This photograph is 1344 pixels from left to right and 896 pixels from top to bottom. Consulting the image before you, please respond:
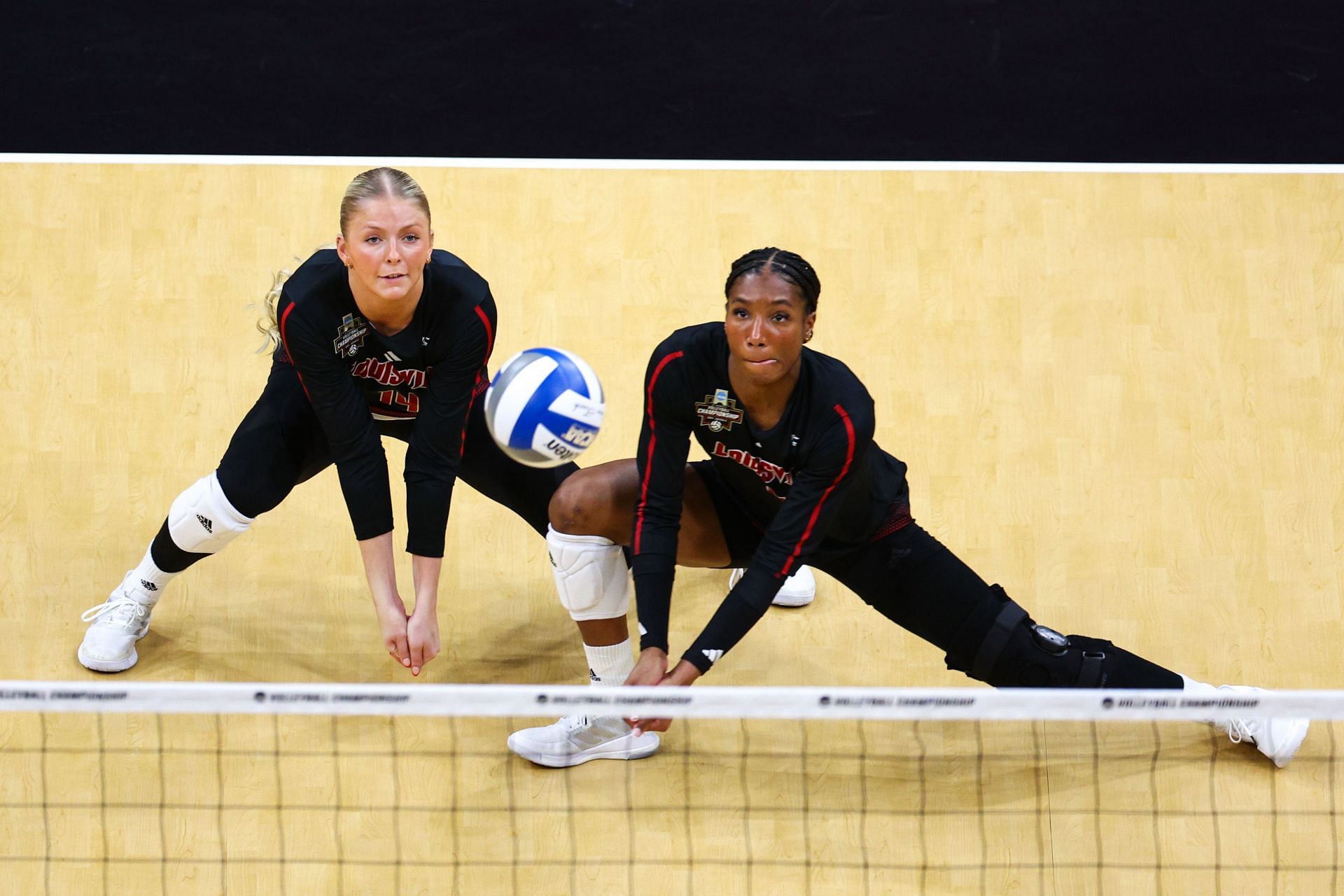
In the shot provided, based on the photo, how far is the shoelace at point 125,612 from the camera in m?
5.21

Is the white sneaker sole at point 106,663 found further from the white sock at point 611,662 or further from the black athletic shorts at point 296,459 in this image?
the white sock at point 611,662

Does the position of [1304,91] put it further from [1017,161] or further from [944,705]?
[944,705]

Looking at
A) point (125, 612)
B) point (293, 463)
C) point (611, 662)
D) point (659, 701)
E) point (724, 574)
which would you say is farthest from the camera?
point (724, 574)

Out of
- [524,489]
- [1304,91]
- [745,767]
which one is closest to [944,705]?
[745,767]

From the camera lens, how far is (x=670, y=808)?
4.78m

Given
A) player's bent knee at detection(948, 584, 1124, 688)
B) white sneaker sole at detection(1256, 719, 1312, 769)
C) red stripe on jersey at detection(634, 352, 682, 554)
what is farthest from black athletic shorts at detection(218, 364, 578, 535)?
white sneaker sole at detection(1256, 719, 1312, 769)

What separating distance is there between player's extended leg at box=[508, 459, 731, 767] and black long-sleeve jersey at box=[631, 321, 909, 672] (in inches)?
5.8

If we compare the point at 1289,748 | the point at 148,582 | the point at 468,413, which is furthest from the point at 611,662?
the point at 1289,748

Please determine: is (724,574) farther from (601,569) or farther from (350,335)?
(350,335)

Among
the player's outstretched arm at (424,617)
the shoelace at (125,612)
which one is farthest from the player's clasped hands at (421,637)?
the shoelace at (125,612)

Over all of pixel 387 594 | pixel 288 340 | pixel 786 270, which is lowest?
pixel 387 594

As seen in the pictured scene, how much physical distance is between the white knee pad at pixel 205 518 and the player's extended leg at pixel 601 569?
0.99 m

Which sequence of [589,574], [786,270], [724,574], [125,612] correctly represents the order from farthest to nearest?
1. [724,574]
2. [125,612]
3. [589,574]
4. [786,270]

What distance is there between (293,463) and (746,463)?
56.6 inches
